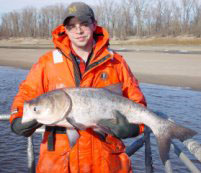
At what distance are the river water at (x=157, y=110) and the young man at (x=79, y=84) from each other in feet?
6.00

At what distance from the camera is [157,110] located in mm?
3951

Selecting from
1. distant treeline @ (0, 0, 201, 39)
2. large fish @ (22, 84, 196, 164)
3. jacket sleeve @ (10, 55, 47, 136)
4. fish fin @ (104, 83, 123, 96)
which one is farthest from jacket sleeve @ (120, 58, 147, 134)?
distant treeline @ (0, 0, 201, 39)

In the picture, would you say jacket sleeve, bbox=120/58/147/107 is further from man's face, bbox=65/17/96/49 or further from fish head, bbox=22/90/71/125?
fish head, bbox=22/90/71/125

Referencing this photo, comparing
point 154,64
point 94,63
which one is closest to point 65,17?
point 94,63

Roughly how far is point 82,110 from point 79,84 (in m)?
0.40

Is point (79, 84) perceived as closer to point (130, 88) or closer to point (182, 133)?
point (130, 88)

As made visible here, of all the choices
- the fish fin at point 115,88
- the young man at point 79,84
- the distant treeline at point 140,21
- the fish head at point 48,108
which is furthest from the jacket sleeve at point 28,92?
the distant treeline at point 140,21

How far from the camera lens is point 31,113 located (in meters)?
2.99

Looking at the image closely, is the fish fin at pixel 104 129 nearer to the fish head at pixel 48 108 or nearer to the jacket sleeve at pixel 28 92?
the fish head at pixel 48 108

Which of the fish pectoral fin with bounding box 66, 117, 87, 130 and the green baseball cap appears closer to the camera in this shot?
the fish pectoral fin with bounding box 66, 117, 87, 130

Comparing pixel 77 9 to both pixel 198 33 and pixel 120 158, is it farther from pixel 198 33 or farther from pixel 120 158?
pixel 198 33

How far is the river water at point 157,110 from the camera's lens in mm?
6994

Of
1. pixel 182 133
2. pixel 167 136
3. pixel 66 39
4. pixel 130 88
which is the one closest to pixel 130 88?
pixel 130 88

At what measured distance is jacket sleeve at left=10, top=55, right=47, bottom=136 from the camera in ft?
10.3
